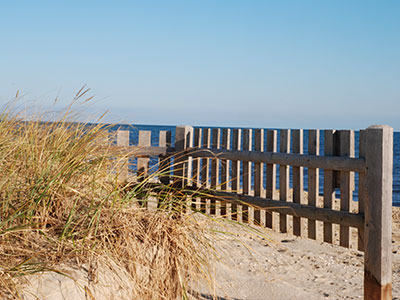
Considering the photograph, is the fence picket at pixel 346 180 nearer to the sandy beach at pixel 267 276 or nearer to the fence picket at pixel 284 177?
the sandy beach at pixel 267 276

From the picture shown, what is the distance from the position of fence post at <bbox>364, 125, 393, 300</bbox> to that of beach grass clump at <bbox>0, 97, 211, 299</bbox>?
1499 millimetres

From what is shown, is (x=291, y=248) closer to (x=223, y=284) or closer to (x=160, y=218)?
(x=223, y=284)

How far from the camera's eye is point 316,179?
438 cm

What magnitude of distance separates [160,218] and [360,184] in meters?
2.25

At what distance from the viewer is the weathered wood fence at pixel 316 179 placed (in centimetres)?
329

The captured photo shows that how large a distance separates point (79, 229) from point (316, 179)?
2.75 meters

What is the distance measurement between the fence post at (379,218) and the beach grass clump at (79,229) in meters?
1.50

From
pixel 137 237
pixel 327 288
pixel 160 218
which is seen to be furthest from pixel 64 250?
pixel 327 288

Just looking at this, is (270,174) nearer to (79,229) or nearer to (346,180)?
(346,180)

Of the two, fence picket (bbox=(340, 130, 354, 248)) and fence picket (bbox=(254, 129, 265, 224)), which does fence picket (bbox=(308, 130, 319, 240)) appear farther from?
fence picket (bbox=(254, 129, 265, 224))

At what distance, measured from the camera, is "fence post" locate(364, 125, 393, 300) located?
3.24 meters

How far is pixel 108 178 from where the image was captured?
3.12 meters

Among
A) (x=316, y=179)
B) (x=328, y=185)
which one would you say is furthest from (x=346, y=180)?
(x=316, y=179)

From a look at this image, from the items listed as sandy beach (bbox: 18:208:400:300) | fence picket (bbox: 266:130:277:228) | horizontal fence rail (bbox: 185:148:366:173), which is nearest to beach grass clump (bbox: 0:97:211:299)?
sandy beach (bbox: 18:208:400:300)
